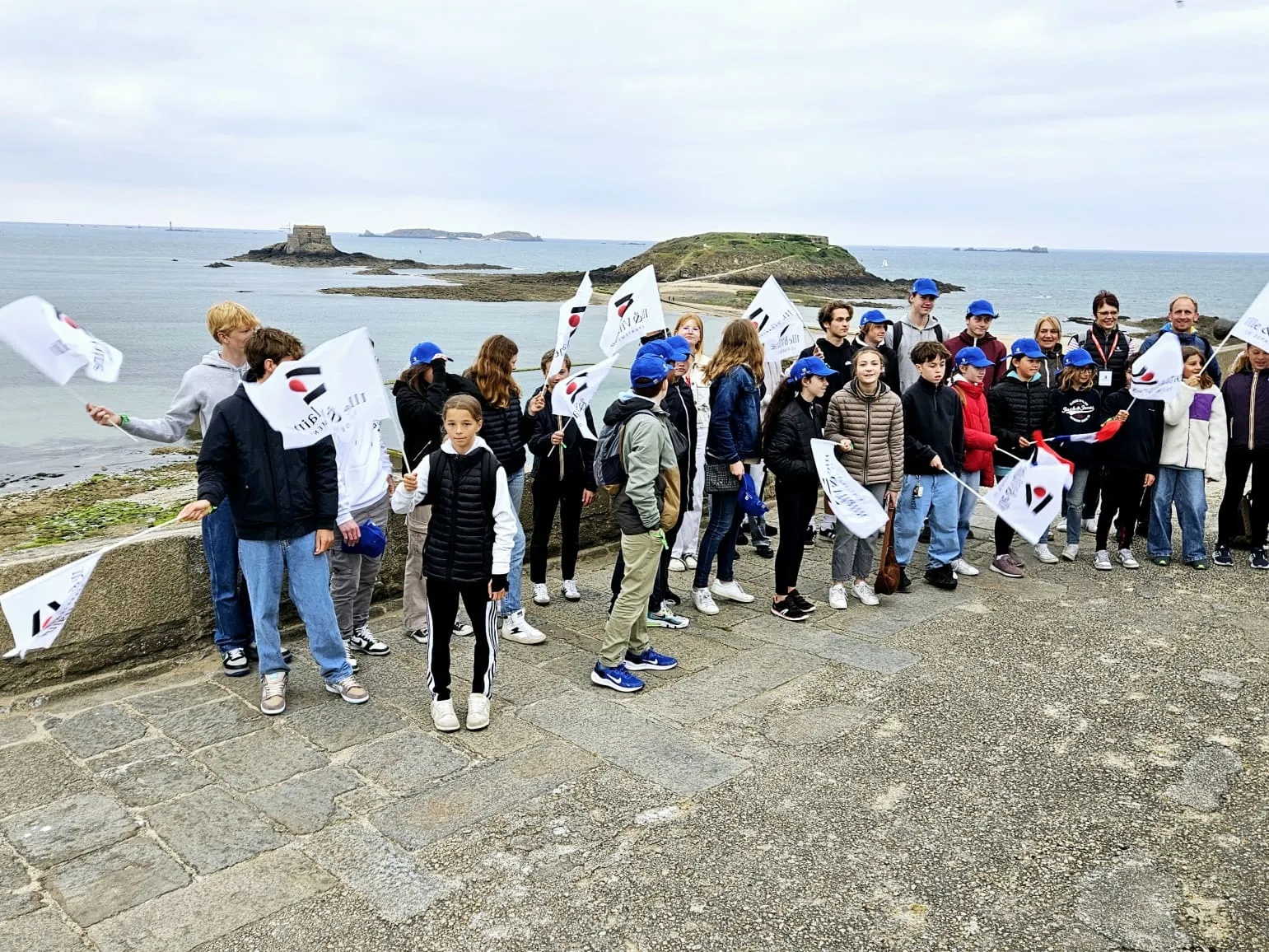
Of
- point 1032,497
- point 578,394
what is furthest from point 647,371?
point 1032,497

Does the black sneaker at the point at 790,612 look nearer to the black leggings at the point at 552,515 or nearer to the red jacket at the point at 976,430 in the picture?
the black leggings at the point at 552,515

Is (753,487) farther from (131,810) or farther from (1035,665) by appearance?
(131,810)

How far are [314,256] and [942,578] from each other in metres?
133

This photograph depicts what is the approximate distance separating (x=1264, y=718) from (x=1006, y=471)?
10.4 feet

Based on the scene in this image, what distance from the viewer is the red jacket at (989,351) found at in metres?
8.40

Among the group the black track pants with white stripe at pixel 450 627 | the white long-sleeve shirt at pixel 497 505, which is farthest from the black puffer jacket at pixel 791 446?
the black track pants with white stripe at pixel 450 627

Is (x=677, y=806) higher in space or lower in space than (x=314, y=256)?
lower

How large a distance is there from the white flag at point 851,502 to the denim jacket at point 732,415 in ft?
1.55

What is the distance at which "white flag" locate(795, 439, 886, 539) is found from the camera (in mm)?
6508

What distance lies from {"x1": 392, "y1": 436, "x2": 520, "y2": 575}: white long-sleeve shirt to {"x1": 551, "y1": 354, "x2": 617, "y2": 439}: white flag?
1425mm

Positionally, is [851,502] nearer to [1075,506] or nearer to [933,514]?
[933,514]

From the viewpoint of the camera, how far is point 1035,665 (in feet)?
19.1

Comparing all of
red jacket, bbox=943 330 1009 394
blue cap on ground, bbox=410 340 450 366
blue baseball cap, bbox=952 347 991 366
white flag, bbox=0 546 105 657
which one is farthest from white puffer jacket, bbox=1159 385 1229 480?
white flag, bbox=0 546 105 657

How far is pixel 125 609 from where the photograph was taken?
525 centimetres
